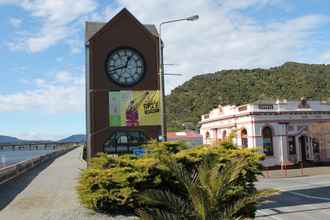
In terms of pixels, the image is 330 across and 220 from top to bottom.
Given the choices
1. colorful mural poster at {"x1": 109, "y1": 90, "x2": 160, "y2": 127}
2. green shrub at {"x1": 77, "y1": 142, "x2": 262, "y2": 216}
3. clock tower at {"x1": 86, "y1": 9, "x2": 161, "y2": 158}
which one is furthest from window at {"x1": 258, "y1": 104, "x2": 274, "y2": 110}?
green shrub at {"x1": 77, "y1": 142, "x2": 262, "y2": 216}

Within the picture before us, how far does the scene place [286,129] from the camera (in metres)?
40.9

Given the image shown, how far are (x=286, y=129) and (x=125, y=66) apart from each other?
955 inches

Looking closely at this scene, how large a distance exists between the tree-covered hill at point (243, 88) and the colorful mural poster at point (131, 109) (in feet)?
212

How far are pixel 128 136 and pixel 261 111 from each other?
72.0ft

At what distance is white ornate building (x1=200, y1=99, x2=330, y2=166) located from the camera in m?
40.0

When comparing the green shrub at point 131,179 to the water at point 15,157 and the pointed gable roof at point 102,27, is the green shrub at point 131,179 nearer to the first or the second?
the pointed gable roof at point 102,27

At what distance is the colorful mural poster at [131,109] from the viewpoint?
21.1m

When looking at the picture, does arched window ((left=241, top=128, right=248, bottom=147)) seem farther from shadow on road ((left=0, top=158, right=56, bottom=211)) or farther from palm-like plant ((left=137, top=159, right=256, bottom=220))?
palm-like plant ((left=137, top=159, right=256, bottom=220))

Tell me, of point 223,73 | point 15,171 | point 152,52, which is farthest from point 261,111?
point 223,73

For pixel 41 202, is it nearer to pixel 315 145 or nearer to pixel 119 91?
pixel 119 91

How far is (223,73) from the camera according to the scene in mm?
120938

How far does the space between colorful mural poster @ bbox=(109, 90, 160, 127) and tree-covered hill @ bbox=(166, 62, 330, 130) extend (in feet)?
212

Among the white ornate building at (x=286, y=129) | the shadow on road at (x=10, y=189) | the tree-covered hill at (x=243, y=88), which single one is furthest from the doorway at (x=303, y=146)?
the tree-covered hill at (x=243, y=88)

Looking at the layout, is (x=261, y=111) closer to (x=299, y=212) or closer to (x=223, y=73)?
(x=299, y=212)
